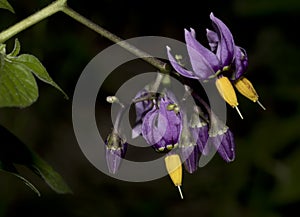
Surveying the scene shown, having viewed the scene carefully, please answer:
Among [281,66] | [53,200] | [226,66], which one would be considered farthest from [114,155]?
[281,66]

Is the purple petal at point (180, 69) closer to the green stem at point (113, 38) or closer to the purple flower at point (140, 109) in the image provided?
the green stem at point (113, 38)

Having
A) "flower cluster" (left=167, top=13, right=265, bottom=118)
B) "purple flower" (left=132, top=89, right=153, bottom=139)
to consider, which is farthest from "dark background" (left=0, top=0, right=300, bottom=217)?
"flower cluster" (left=167, top=13, right=265, bottom=118)

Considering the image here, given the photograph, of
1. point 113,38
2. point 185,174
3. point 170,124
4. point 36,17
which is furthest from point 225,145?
point 185,174

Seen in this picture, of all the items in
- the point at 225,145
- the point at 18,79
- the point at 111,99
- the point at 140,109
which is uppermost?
the point at 18,79

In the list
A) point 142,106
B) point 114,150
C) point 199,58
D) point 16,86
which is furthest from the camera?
point 142,106

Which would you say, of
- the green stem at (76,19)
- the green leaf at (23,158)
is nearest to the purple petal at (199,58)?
the green stem at (76,19)

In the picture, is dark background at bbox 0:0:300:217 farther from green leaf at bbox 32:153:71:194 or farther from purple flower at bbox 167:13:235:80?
purple flower at bbox 167:13:235:80

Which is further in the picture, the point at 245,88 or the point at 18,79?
the point at 245,88

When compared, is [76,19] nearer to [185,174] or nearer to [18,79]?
[18,79]
